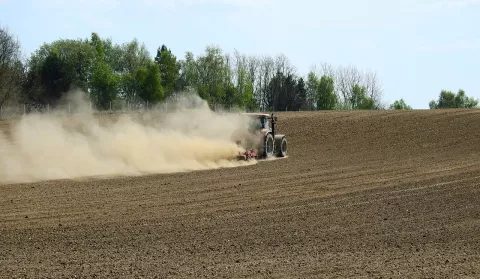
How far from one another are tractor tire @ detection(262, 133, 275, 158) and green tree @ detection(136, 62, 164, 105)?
5048 cm

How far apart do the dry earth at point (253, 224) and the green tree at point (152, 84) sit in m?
56.2

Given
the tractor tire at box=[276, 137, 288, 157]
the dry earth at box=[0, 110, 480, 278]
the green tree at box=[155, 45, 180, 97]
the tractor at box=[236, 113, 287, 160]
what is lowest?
the dry earth at box=[0, 110, 480, 278]

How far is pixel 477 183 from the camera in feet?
74.1

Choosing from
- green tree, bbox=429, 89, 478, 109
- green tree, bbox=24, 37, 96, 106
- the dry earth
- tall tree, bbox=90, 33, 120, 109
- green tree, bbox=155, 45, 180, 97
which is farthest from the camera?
green tree, bbox=429, 89, 478, 109

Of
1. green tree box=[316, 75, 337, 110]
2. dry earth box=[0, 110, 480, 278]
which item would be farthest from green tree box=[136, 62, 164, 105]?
dry earth box=[0, 110, 480, 278]

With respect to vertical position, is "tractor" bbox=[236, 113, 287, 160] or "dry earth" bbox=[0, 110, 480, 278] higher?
"tractor" bbox=[236, 113, 287, 160]

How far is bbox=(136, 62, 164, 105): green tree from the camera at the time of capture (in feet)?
278

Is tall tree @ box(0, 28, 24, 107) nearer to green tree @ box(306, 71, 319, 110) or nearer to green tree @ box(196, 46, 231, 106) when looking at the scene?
green tree @ box(196, 46, 231, 106)

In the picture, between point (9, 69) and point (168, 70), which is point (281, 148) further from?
point (168, 70)

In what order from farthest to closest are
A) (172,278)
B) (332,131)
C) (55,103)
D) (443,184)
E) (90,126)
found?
(55,103)
(332,131)
(90,126)
(443,184)
(172,278)

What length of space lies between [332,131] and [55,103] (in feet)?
114

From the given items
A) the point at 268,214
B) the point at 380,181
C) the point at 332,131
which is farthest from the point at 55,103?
the point at 268,214

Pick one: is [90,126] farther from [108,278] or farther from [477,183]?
[108,278]

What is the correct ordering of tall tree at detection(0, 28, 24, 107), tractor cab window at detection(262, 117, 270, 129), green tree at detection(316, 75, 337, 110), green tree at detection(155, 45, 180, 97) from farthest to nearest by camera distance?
green tree at detection(316, 75, 337, 110)
green tree at detection(155, 45, 180, 97)
tall tree at detection(0, 28, 24, 107)
tractor cab window at detection(262, 117, 270, 129)
